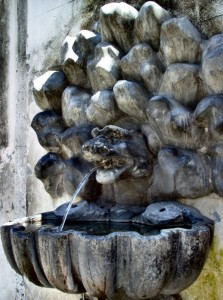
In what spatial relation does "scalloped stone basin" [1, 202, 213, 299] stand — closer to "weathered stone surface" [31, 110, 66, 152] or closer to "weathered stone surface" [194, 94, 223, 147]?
"weathered stone surface" [194, 94, 223, 147]

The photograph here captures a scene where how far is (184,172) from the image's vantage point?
1.64m

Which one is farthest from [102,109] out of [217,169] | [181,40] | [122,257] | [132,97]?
[122,257]

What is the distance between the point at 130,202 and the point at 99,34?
0.74 m

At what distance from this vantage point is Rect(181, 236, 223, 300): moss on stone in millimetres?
1616

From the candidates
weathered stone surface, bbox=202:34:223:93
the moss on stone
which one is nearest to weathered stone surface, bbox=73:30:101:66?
weathered stone surface, bbox=202:34:223:93

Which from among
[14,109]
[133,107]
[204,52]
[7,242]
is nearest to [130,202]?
[133,107]

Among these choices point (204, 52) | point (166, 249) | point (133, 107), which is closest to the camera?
point (166, 249)

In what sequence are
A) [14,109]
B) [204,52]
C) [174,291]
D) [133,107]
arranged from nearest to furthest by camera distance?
[174,291]
[204,52]
[133,107]
[14,109]

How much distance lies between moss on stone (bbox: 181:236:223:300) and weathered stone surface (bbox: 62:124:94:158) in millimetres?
678

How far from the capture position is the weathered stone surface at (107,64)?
1893 millimetres

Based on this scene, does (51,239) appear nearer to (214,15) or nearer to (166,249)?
(166,249)

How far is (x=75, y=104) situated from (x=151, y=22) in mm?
503

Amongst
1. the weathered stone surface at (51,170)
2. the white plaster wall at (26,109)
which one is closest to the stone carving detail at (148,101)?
the weathered stone surface at (51,170)

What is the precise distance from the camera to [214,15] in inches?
67.3
